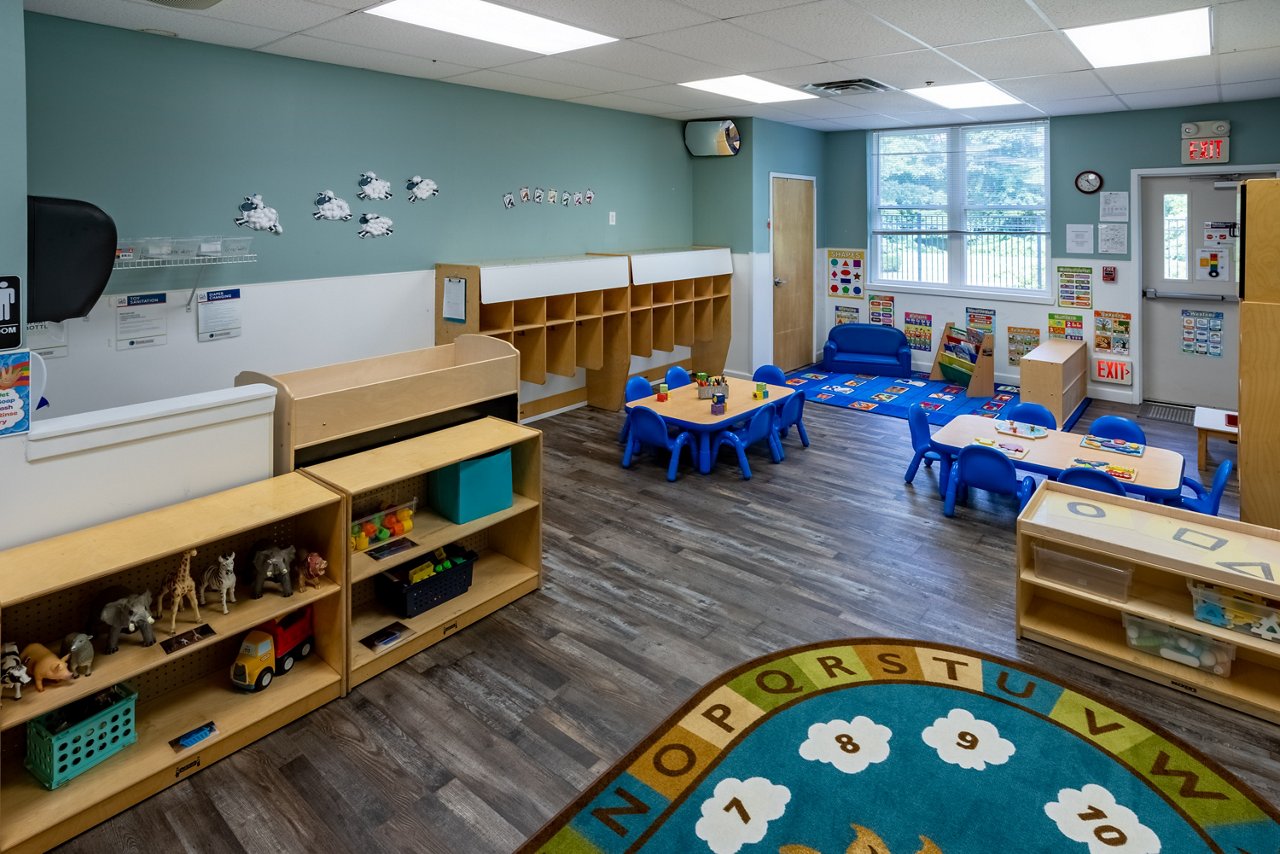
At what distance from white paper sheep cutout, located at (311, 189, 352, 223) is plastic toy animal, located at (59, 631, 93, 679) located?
320 cm

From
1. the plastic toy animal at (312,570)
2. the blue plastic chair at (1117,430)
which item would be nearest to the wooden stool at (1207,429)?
the blue plastic chair at (1117,430)

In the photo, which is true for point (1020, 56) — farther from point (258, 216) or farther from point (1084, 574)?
point (258, 216)

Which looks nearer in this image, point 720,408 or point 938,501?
point 938,501

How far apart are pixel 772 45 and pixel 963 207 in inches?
182

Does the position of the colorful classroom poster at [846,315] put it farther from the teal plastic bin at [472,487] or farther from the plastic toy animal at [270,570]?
the plastic toy animal at [270,570]

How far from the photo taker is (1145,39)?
4234 millimetres

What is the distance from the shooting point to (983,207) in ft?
26.2

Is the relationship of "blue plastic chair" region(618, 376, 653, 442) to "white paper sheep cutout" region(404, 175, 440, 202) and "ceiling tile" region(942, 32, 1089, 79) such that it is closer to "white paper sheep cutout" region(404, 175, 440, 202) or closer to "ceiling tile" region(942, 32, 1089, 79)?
"white paper sheep cutout" region(404, 175, 440, 202)

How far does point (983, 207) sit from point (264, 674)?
7780 millimetres

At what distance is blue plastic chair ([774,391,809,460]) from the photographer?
5859mm

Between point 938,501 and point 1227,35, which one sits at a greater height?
point 1227,35

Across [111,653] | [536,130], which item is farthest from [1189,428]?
[111,653]

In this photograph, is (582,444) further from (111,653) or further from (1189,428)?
(1189,428)

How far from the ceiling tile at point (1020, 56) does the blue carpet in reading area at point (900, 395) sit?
2.80m
